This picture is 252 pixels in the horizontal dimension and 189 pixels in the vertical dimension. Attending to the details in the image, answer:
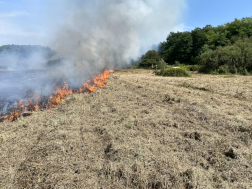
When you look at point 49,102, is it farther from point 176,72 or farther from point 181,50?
point 181,50

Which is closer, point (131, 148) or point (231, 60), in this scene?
point (131, 148)

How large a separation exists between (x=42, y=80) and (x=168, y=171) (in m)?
8.11

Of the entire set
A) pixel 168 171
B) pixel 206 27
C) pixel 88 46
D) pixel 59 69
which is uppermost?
pixel 206 27

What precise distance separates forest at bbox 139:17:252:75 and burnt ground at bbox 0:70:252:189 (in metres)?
10.6

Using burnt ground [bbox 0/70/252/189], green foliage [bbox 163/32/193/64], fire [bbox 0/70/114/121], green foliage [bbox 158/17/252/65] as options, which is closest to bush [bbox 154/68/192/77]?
fire [bbox 0/70/114/121]

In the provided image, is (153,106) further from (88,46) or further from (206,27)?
(206,27)

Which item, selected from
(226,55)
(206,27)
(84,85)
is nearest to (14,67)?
(84,85)

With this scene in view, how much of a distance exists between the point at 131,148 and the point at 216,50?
16.2 metres

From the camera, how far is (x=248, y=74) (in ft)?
40.4

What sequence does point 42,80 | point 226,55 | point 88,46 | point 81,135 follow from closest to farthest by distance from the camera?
point 81,135 < point 42,80 < point 88,46 < point 226,55

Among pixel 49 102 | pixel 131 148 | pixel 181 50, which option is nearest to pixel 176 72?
pixel 49 102

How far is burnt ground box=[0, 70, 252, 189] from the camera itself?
2336mm

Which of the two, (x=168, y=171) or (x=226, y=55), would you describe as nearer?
(x=168, y=171)

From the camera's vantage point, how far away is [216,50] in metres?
15.2
